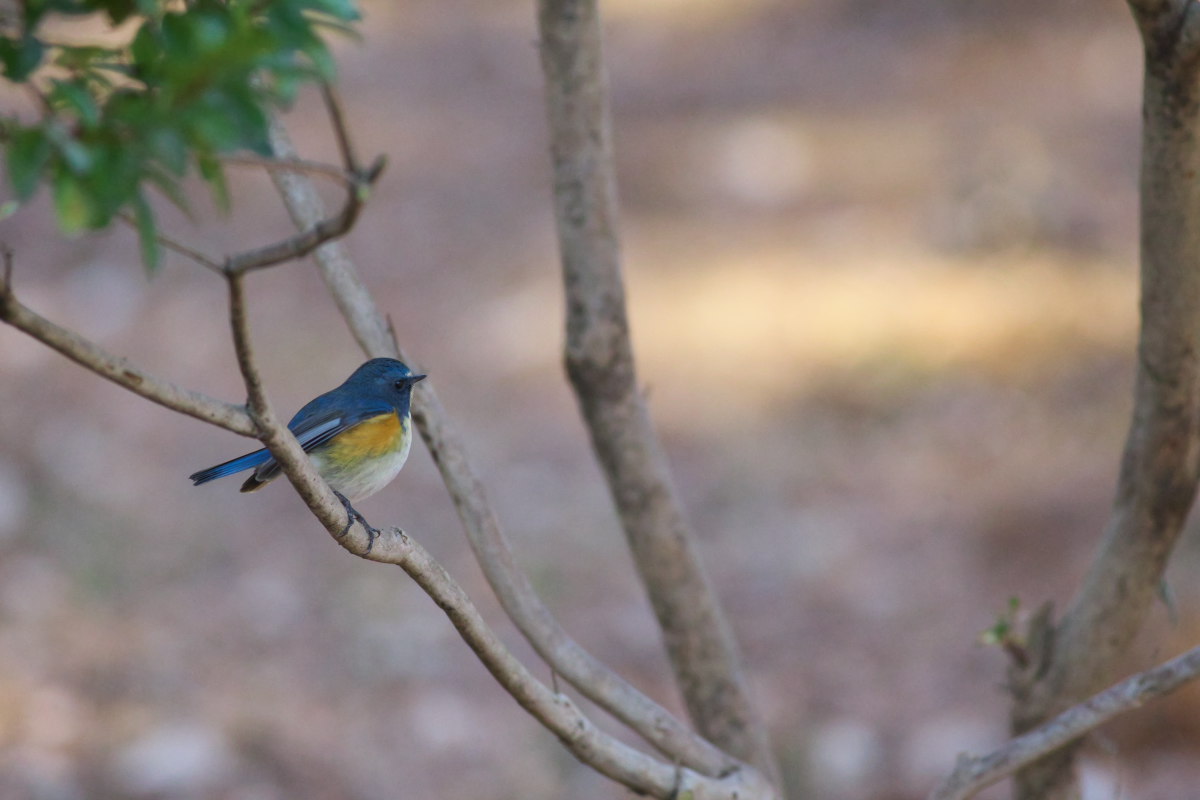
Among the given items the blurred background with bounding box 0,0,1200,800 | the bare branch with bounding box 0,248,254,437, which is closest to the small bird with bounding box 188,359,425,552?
the bare branch with bounding box 0,248,254,437

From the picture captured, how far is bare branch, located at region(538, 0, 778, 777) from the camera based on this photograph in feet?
10.5

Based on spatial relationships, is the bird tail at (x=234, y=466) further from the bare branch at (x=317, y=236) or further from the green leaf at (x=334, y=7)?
the green leaf at (x=334, y=7)

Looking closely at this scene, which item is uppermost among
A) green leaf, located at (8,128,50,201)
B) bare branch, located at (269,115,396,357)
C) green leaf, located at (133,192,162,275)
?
bare branch, located at (269,115,396,357)

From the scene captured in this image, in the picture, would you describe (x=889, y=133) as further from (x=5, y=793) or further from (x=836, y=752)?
(x=5, y=793)

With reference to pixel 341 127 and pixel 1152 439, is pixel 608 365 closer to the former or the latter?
pixel 1152 439

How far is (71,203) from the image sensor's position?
53.4 inches

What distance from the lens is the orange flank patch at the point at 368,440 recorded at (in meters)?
3.12

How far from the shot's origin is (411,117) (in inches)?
440

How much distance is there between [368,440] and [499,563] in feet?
1.60

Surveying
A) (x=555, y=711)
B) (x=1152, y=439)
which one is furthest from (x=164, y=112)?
(x=1152, y=439)

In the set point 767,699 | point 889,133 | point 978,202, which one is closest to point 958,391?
point 978,202

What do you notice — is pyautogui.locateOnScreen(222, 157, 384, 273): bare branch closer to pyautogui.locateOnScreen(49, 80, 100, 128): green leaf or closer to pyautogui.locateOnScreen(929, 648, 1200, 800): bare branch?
pyautogui.locateOnScreen(49, 80, 100, 128): green leaf

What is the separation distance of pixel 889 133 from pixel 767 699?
216 inches

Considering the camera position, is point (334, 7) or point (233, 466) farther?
point (233, 466)
